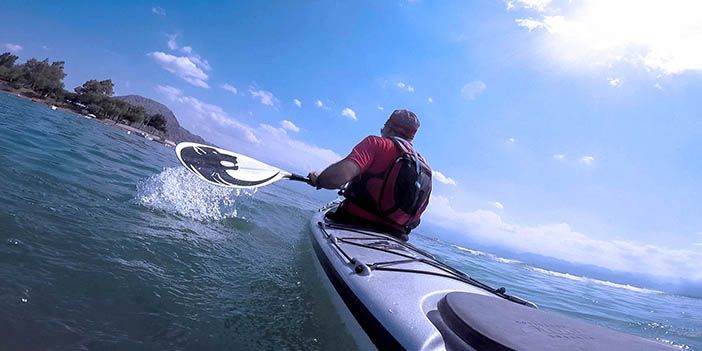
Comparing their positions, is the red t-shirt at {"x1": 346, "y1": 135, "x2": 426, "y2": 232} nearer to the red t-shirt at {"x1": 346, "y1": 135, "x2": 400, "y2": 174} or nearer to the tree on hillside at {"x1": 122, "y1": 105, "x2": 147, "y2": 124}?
the red t-shirt at {"x1": 346, "y1": 135, "x2": 400, "y2": 174}

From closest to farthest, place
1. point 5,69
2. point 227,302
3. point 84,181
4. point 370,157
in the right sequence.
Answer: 1. point 227,302
2. point 370,157
3. point 84,181
4. point 5,69

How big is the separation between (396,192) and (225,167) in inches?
91.5

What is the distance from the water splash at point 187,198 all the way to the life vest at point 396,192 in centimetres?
277

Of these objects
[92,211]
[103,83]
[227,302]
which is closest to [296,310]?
[227,302]

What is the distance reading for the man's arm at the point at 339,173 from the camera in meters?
3.37

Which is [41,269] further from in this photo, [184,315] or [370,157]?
[370,157]

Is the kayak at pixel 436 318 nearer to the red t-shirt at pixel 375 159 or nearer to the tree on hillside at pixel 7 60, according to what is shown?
the red t-shirt at pixel 375 159

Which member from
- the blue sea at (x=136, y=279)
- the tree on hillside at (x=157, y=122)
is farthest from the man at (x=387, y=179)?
the tree on hillside at (x=157, y=122)

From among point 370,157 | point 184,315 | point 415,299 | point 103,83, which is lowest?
point 184,315

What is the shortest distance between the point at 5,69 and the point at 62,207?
315 ft

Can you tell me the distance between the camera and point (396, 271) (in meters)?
2.63

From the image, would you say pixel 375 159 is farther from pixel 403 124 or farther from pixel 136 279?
pixel 136 279

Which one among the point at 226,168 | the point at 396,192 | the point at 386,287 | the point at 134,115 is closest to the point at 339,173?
the point at 396,192

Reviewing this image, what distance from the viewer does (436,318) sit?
70.2 inches
